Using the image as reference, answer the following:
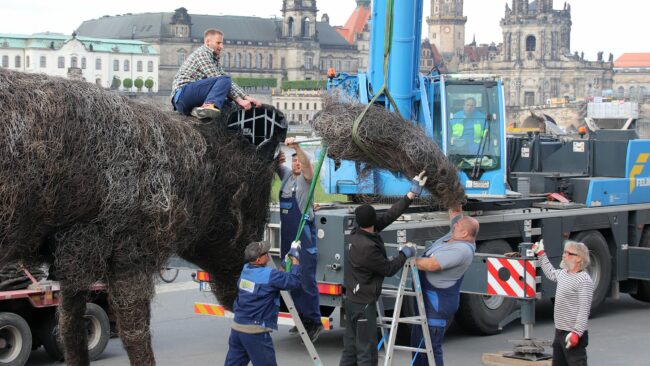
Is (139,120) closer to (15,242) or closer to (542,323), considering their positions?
(15,242)

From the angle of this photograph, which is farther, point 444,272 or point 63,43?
point 63,43

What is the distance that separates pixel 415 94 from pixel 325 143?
4707mm

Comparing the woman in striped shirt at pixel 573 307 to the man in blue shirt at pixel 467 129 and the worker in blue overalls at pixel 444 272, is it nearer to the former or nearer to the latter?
the worker in blue overalls at pixel 444 272

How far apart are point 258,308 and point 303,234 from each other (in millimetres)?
1310

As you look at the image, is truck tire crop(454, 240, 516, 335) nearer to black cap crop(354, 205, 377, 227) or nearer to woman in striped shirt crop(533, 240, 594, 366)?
woman in striped shirt crop(533, 240, 594, 366)

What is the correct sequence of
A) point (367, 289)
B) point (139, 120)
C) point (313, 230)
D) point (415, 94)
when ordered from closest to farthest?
1. point (139, 120)
2. point (367, 289)
3. point (313, 230)
4. point (415, 94)

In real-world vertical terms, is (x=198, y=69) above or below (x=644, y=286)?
above

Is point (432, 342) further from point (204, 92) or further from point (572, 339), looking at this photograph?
point (204, 92)

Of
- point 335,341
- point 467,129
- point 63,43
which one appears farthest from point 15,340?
point 63,43

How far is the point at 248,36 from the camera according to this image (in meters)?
193

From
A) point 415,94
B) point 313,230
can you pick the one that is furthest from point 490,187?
point 313,230

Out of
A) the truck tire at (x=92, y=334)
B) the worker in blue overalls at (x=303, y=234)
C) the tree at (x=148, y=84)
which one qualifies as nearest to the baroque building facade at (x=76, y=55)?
the tree at (x=148, y=84)

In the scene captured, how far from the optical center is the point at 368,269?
31.1ft

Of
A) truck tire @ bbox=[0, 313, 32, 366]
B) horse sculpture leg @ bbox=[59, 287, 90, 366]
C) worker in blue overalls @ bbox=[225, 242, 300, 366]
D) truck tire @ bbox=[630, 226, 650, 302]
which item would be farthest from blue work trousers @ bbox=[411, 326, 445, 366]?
truck tire @ bbox=[630, 226, 650, 302]
